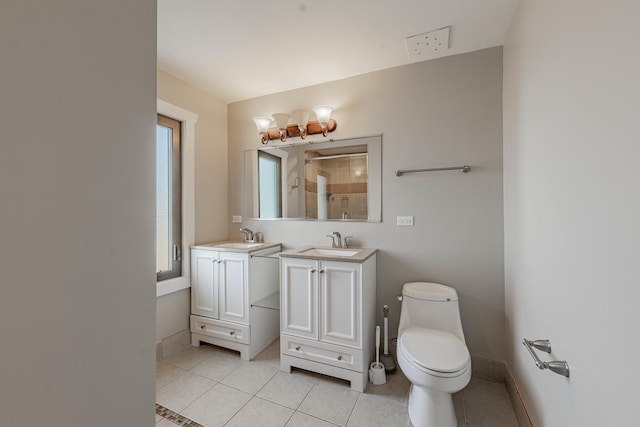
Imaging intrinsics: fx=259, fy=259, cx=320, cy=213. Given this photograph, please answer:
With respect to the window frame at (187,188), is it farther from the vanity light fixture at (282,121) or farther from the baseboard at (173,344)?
the vanity light fixture at (282,121)

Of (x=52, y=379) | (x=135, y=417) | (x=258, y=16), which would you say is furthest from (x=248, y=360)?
(x=258, y=16)

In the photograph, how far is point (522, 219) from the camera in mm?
1511

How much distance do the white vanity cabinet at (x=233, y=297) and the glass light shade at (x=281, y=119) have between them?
1.19 meters

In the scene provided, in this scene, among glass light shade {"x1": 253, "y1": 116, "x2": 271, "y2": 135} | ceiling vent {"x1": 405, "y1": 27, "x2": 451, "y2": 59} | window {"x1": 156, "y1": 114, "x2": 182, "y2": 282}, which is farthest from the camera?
glass light shade {"x1": 253, "y1": 116, "x2": 271, "y2": 135}

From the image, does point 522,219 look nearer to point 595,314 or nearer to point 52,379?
point 595,314

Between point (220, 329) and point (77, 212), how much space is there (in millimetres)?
2210

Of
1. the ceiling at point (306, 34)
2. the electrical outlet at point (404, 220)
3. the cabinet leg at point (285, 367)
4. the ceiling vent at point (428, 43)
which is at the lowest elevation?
the cabinet leg at point (285, 367)

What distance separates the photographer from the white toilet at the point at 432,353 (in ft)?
4.54

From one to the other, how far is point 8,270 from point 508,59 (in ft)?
8.25

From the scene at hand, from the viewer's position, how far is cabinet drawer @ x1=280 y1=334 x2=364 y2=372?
186 centimetres

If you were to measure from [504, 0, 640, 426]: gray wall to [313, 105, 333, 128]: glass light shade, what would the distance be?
4.54ft

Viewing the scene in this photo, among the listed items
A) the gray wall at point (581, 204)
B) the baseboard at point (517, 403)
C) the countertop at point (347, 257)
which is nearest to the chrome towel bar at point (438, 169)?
the gray wall at point (581, 204)

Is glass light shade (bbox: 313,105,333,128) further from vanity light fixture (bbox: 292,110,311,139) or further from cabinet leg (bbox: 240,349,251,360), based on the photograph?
cabinet leg (bbox: 240,349,251,360)

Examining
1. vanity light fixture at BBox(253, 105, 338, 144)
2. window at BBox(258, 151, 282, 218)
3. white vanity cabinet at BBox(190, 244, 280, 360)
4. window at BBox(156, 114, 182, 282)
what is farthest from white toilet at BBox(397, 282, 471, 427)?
window at BBox(156, 114, 182, 282)
